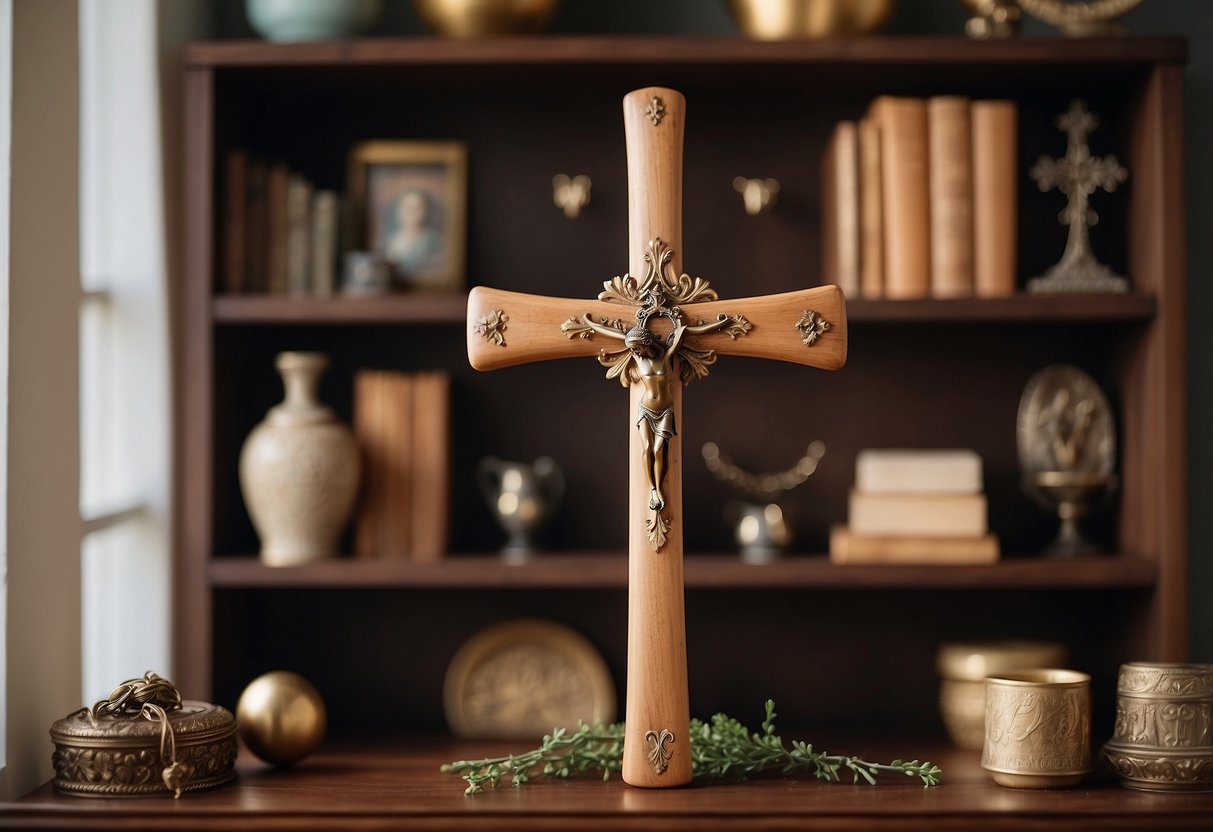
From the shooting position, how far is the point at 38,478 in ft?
5.90

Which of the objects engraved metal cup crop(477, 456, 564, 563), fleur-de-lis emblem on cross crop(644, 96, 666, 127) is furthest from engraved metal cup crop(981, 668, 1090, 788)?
fleur-de-lis emblem on cross crop(644, 96, 666, 127)

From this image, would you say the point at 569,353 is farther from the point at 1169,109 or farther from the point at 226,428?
the point at 1169,109

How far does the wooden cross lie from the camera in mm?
1731

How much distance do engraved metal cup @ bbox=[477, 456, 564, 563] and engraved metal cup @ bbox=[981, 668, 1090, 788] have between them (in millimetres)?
841

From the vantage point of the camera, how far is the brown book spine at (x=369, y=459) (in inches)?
86.6

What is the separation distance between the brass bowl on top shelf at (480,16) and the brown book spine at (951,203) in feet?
2.36

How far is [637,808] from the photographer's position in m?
1.66

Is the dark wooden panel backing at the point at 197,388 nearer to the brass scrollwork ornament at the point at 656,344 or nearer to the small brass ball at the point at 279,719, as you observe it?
the small brass ball at the point at 279,719

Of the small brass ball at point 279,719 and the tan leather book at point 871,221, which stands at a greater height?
the tan leather book at point 871,221

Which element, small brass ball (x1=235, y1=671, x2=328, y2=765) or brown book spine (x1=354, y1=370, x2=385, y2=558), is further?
brown book spine (x1=354, y1=370, x2=385, y2=558)

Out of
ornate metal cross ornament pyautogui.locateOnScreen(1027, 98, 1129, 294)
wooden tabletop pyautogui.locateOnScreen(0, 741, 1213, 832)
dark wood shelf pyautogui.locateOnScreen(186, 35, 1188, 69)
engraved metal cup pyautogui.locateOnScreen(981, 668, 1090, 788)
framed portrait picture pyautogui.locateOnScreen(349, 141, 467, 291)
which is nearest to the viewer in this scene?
wooden tabletop pyautogui.locateOnScreen(0, 741, 1213, 832)

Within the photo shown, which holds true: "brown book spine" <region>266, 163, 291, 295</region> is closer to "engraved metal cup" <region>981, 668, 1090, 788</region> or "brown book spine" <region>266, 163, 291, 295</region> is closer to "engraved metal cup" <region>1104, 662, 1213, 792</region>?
"engraved metal cup" <region>981, 668, 1090, 788</region>

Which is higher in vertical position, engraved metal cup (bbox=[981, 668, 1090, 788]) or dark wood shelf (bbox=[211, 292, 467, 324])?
dark wood shelf (bbox=[211, 292, 467, 324])

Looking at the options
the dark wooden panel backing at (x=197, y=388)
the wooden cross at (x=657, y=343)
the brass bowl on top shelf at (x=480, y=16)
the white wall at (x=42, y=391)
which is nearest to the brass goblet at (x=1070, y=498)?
the wooden cross at (x=657, y=343)
